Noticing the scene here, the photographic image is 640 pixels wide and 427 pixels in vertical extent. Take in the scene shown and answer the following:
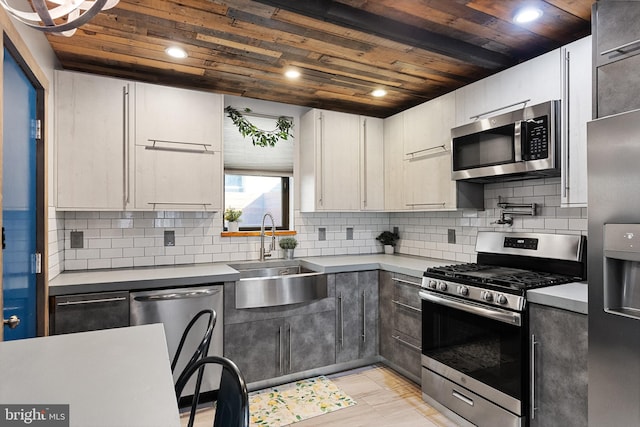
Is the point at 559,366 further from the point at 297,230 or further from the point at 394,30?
the point at 297,230

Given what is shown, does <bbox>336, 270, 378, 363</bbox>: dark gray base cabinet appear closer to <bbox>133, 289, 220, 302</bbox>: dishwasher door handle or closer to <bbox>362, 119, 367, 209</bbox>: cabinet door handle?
<bbox>362, 119, 367, 209</bbox>: cabinet door handle

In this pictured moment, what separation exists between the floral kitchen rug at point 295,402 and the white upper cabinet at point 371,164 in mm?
1656

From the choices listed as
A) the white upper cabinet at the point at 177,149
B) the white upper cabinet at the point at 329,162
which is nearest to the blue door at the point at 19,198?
the white upper cabinet at the point at 177,149

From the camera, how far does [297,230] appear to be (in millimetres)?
3711

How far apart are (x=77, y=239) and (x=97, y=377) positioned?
2.36m

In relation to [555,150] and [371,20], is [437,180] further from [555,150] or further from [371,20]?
[371,20]

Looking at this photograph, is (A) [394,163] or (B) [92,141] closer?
(B) [92,141]

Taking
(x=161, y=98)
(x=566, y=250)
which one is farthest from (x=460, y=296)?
(x=161, y=98)

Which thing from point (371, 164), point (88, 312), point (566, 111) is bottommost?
point (88, 312)

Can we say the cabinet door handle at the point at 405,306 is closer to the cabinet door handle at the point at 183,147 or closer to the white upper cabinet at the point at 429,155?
the white upper cabinet at the point at 429,155

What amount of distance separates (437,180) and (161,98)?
7.42 ft

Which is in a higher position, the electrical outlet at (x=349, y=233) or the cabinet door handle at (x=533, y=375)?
the electrical outlet at (x=349, y=233)

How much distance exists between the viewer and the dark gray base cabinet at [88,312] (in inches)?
89.6

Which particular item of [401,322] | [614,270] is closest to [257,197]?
[401,322]
